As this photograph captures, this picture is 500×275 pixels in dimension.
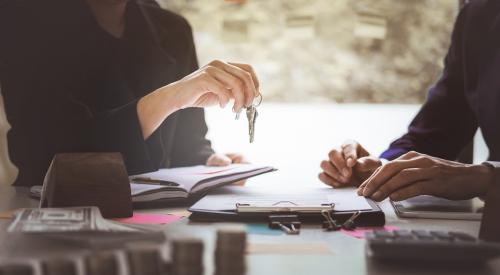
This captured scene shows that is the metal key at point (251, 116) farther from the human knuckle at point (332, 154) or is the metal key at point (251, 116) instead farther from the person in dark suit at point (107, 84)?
the human knuckle at point (332, 154)

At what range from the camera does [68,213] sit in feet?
2.60

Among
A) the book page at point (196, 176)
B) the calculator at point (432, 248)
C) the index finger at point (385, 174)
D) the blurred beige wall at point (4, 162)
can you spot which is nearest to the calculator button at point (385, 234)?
the calculator at point (432, 248)

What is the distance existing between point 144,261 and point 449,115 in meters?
1.54

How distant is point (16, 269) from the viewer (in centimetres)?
50

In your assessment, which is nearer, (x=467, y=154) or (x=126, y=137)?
(x=126, y=137)

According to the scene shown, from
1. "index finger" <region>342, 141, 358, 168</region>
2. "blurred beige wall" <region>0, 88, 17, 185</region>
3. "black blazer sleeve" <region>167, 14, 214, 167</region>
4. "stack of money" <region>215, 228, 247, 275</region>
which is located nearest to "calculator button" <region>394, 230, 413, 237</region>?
"stack of money" <region>215, 228, 247, 275</region>

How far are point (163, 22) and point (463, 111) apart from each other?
1.01 meters

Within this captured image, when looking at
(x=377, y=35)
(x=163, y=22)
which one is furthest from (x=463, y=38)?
(x=163, y=22)

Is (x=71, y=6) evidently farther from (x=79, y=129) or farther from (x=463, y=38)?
(x=463, y=38)

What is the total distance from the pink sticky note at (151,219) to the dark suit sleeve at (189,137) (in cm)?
79

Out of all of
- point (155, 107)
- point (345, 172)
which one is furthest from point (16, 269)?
point (345, 172)

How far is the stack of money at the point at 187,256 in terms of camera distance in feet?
1.78

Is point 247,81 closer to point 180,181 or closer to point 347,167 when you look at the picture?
point 180,181

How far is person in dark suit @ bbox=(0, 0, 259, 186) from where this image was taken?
1.31 m
